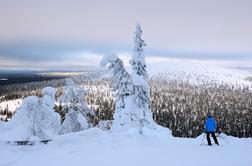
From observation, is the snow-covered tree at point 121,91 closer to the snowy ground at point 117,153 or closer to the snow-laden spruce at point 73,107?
the snow-laden spruce at point 73,107

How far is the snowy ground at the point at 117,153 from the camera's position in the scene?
12.6m

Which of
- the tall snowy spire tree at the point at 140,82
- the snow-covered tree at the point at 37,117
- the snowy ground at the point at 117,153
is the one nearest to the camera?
the snowy ground at the point at 117,153

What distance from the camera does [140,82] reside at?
26.7 metres

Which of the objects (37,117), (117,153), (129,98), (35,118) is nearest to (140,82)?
(129,98)

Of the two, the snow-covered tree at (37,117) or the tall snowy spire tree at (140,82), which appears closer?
the snow-covered tree at (37,117)

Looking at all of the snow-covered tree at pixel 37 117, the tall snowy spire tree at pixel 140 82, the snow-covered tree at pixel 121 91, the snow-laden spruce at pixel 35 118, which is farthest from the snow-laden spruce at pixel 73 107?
the tall snowy spire tree at pixel 140 82

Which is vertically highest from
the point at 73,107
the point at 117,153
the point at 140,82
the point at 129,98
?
the point at 140,82

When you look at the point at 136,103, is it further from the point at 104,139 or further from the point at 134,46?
the point at 104,139

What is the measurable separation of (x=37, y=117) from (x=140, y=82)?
9.76 m

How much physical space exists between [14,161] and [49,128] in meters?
15.8

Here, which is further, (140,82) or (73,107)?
(73,107)

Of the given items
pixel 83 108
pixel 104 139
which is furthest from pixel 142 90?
pixel 104 139

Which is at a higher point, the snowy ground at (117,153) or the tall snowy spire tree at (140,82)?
the tall snowy spire tree at (140,82)

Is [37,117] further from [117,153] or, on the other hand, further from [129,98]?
[117,153]
